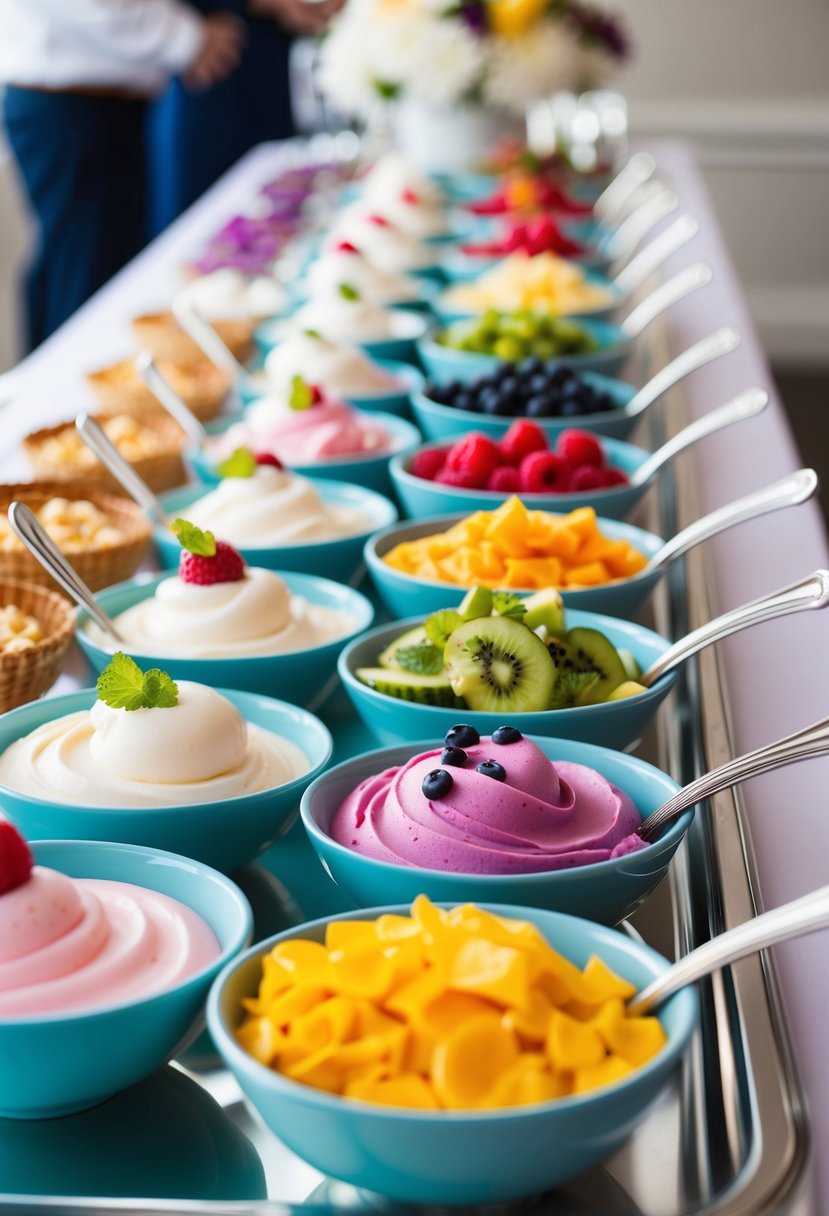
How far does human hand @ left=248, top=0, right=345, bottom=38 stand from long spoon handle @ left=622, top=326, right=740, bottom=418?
264cm

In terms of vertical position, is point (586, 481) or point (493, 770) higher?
point (586, 481)

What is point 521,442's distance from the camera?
1553mm

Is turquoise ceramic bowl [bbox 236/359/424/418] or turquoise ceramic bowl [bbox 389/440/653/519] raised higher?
turquoise ceramic bowl [bbox 236/359/424/418]

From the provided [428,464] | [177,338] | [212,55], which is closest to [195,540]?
[428,464]

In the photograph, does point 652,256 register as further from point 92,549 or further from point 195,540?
point 195,540

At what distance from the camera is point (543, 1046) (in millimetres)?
681

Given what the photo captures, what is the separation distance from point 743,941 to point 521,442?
36.0 inches

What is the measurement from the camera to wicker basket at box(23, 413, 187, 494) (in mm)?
1571

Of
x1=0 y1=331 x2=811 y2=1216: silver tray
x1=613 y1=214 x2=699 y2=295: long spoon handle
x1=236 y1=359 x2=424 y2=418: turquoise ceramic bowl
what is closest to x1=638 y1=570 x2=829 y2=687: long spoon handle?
x1=0 y1=331 x2=811 y2=1216: silver tray

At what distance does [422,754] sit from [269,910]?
5.5 inches

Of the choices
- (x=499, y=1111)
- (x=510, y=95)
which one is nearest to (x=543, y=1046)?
(x=499, y=1111)

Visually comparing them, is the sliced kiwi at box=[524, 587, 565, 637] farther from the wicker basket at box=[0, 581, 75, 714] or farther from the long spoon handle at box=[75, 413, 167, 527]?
the long spoon handle at box=[75, 413, 167, 527]

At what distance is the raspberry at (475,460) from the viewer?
1521 mm

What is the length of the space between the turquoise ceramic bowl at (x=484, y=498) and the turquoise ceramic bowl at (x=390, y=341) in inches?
22.2
